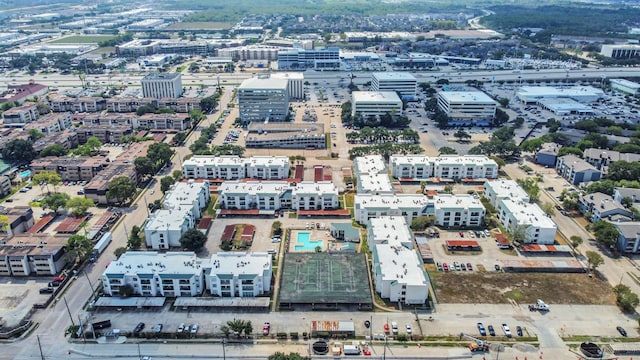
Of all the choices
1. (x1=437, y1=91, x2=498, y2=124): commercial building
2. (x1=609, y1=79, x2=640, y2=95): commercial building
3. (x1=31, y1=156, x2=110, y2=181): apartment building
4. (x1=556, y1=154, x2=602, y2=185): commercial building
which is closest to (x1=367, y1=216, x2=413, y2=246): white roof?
(x1=556, y1=154, x2=602, y2=185): commercial building

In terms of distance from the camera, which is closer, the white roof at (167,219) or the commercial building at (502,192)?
the white roof at (167,219)

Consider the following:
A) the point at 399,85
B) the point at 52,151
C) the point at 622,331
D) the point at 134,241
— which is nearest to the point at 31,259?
the point at 134,241

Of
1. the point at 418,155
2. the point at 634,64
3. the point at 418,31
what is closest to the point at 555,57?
the point at 634,64

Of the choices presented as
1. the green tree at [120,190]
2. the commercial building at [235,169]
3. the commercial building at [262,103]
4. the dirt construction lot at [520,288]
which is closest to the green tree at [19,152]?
the green tree at [120,190]

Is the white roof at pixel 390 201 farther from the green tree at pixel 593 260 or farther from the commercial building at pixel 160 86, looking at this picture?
the commercial building at pixel 160 86

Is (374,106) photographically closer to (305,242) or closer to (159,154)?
(159,154)

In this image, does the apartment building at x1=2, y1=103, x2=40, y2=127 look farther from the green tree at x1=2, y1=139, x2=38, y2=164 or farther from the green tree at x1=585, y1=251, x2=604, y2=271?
the green tree at x1=585, y1=251, x2=604, y2=271

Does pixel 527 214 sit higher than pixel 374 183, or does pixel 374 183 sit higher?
pixel 374 183
